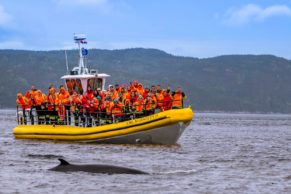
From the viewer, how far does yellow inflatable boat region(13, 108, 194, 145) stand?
107 ft

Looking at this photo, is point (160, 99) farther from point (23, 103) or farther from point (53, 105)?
point (23, 103)

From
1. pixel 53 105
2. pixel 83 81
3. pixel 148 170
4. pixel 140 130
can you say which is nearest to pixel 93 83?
pixel 83 81

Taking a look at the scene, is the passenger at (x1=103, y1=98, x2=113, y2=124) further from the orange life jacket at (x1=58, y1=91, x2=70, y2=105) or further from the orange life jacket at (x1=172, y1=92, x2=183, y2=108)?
the orange life jacket at (x1=172, y1=92, x2=183, y2=108)

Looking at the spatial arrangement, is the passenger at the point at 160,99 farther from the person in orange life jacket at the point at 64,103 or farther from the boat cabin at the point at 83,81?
the boat cabin at the point at 83,81

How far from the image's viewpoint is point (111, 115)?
1347 inches

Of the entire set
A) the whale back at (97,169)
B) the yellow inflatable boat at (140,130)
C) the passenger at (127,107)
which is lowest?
the whale back at (97,169)

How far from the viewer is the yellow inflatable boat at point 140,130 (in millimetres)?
32625

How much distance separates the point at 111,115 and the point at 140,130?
192 cm

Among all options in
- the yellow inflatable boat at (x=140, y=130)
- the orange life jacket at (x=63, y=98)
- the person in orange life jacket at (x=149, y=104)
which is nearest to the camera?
the yellow inflatable boat at (x=140, y=130)

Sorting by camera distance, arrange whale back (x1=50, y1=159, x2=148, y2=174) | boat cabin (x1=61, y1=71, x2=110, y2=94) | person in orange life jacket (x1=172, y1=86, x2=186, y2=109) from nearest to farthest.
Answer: whale back (x1=50, y1=159, x2=148, y2=174) < person in orange life jacket (x1=172, y1=86, x2=186, y2=109) < boat cabin (x1=61, y1=71, x2=110, y2=94)

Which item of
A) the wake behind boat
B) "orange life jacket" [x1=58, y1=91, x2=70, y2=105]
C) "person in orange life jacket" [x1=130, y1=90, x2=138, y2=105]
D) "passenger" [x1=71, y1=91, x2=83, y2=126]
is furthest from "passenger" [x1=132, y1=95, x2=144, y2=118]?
"orange life jacket" [x1=58, y1=91, x2=70, y2=105]

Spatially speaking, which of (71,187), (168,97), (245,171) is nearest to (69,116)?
(168,97)

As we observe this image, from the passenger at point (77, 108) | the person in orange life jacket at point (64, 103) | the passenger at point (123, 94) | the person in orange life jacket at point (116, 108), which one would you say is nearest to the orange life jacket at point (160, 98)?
A: the passenger at point (123, 94)

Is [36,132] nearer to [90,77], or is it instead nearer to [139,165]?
[90,77]
